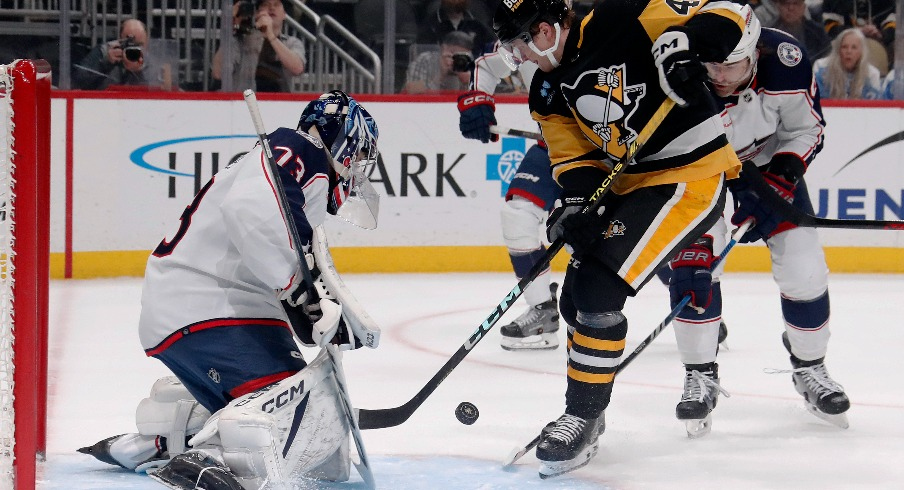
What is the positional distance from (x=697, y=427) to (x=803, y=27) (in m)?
3.77

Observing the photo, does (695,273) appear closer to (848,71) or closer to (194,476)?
(194,476)

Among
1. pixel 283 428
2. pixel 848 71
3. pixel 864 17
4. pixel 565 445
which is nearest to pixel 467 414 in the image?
pixel 565 445

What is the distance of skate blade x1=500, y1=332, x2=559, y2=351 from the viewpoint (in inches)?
168

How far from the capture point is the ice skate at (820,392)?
3160mm

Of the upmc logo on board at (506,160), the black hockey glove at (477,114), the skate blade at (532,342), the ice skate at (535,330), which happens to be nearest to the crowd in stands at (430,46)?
the upmc logo on board at (506,160)

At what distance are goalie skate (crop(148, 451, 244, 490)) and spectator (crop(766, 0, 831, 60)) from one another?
15.8 ft

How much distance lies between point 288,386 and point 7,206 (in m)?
0.61

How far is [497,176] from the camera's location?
19.3ft

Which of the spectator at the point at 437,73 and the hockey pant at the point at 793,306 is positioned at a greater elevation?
the spectator at the point at 437,73

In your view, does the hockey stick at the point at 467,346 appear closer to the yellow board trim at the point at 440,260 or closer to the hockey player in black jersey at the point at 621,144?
the hockey player in black jersey at the point at 621,144

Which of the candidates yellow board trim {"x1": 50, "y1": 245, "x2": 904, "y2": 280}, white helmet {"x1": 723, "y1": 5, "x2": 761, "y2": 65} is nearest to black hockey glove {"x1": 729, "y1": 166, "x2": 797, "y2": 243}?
white helmet {"x1": 723, "y1": 5, "x2": 761, "y2": 65}

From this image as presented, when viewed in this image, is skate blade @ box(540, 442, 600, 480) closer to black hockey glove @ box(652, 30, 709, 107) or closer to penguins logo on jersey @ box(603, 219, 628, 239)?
penguins logo on jersey @ box(603, 219, 628, 239)

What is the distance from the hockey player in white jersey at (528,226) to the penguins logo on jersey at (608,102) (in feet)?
4.80

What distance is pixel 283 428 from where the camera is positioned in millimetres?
2350
